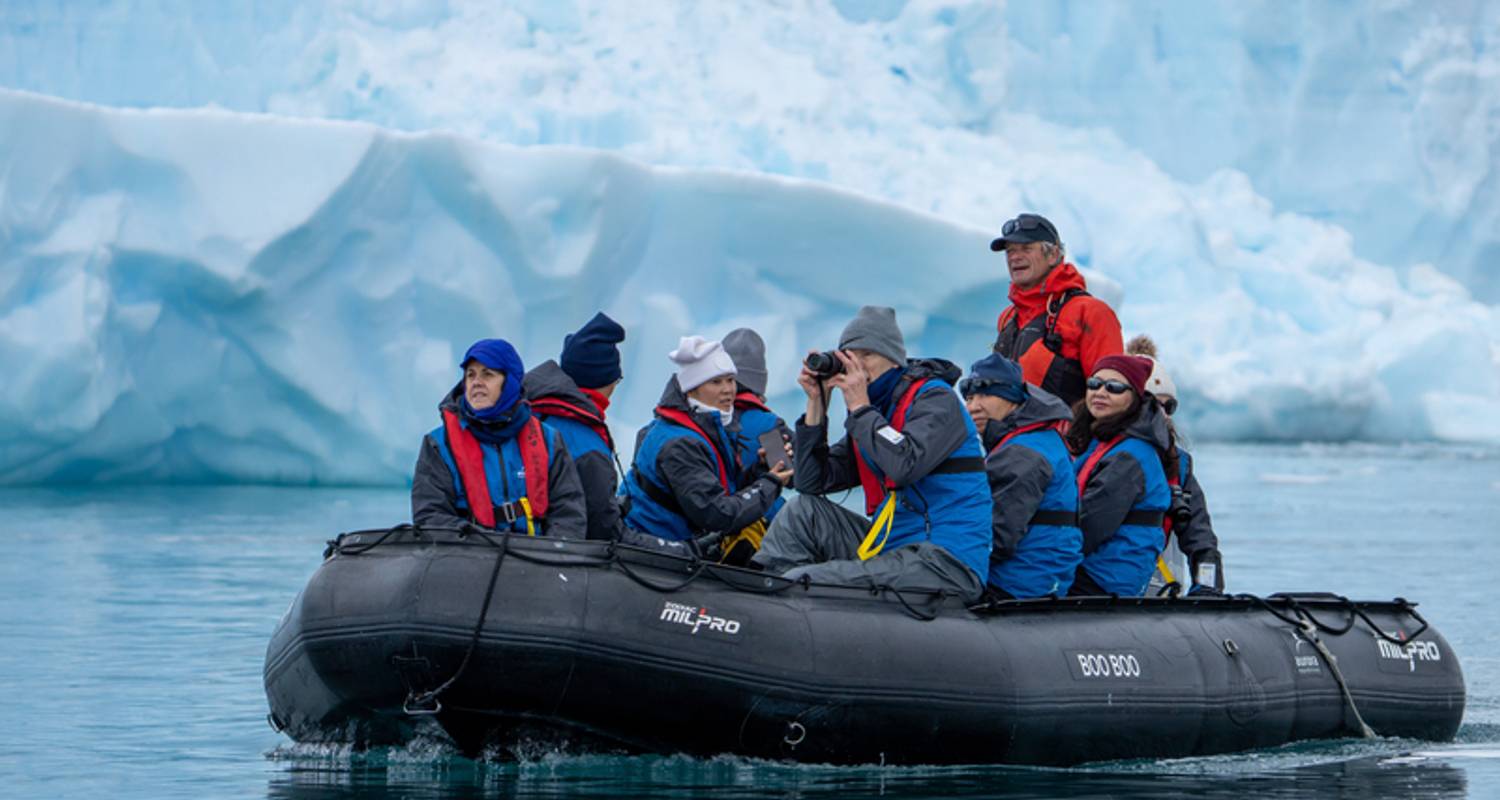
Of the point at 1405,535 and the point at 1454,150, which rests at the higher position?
the point at 1454,150

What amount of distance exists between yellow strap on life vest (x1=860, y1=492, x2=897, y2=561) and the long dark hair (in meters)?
0.88

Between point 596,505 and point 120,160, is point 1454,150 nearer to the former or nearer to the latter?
point 120,160

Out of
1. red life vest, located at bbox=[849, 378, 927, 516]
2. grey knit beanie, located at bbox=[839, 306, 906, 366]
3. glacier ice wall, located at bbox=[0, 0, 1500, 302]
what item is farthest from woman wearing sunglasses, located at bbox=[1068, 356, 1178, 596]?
glacier ice wall, located at bbox=[0, 0, 1500, 302]

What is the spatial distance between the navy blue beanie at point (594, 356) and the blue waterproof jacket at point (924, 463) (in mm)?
790

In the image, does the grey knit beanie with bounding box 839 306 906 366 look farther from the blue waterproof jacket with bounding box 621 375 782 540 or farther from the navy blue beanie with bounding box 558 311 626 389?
the navy blue beanie with bounding box 558 311 626 389

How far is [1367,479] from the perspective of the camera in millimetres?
21297

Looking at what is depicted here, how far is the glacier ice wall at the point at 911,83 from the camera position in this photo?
1850cm

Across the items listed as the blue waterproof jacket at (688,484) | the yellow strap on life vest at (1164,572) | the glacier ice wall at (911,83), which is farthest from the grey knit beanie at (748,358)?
the glacier ice wall at (911,83)

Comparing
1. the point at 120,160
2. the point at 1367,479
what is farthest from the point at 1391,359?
the point at 120,160

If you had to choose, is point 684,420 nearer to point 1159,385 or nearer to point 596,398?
point 596,398

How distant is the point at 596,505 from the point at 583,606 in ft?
2.66

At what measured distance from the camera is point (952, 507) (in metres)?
5.21

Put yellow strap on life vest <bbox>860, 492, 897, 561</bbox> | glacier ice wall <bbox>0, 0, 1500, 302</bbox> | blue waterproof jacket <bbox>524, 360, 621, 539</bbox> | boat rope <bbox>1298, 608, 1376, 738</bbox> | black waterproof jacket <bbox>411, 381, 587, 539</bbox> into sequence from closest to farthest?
black waterproof jacket <bbox>411, 381, 587, 539</bbox> → yellow strap on life vest <bbox>860, 492, 897, 561</bbox> → blue waterproof jacket <bbox>524, 360, 621, 539</bbox> → boat rope <bbox>1298, 608, 1376, 738</bbox> → glacier ice wall <bbox>0, 0, 1500, 302</bbox>

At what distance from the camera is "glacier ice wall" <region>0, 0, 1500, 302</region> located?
1850 centimetres
